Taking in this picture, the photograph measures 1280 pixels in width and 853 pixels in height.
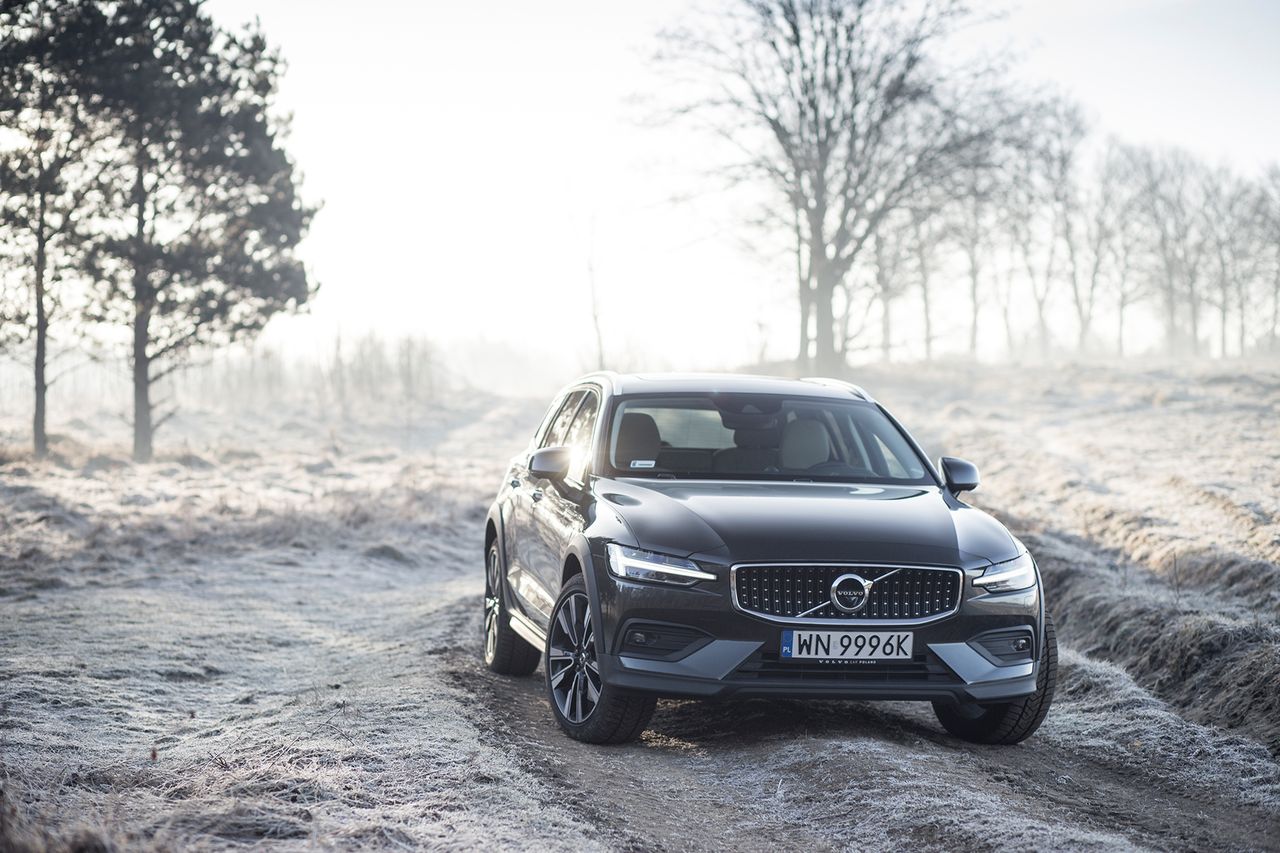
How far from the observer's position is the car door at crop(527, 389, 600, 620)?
6.51 meters

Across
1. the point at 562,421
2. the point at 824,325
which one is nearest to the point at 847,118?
the point at 824,325

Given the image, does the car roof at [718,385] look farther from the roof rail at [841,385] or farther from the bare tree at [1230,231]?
the bare tree at [1230,231]

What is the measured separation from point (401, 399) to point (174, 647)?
51.8 m

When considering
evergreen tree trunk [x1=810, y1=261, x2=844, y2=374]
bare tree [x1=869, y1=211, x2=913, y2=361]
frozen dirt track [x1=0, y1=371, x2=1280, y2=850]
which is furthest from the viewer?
bare tree [x1=869, y1=211, x2=913, y2=361]

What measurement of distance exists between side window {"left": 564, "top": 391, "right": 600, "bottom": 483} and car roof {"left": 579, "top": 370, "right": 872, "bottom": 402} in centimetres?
15

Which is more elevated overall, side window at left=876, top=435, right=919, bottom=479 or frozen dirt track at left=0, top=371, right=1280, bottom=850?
side window at left=876, top=435, right=919, bottom=479

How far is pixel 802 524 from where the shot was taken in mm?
5652

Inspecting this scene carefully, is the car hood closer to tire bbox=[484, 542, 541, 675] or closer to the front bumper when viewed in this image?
the front bumper

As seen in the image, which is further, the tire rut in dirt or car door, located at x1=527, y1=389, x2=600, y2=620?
car door, located at x1=527, y1=389, x2=600, y2=620

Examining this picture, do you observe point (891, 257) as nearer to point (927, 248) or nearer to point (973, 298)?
point (927, 248)

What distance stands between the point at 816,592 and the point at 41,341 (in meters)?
30.2

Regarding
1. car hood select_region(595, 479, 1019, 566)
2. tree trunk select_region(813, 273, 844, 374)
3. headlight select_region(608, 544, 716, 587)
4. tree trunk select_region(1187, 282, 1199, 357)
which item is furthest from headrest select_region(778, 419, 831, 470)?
tree trunk select_region(1187, 282, 1199, 357)

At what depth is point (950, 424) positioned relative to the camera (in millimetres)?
31188

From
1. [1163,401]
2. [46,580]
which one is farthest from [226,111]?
[1163,401]
